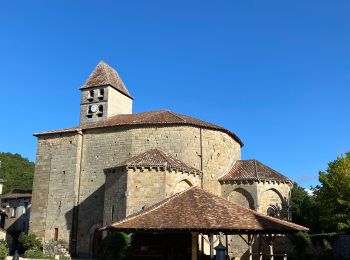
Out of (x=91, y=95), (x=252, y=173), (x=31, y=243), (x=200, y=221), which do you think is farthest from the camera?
(x=91, y=95)

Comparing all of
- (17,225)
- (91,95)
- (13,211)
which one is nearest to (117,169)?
(91,95)

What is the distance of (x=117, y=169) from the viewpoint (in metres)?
24.0

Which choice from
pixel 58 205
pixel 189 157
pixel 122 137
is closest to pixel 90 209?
pixel 58 205

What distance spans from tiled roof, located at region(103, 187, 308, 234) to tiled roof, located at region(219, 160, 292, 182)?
40.4 feet

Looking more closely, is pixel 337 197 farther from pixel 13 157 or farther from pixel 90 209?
pixel 13 157

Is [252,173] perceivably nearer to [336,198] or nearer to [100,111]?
[336,198]

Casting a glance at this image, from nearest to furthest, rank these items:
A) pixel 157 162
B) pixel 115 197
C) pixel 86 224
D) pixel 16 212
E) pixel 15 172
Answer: pixel 157 162, pixel 115 197, pixel 86 224, pixel 16 212, pixel 15 172

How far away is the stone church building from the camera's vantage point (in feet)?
88.1

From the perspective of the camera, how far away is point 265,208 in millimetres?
26906

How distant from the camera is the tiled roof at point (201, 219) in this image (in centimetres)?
1309

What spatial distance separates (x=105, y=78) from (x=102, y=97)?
185cm

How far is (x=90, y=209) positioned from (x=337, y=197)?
55.1ft

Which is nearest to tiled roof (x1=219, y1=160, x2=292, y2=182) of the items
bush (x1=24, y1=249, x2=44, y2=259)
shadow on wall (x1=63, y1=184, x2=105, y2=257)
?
shadow on wall (x1=63, y1=184, x2=105, y2=257)

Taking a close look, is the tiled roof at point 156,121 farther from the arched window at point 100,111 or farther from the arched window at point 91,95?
the arched window at point 91,95
